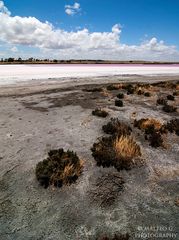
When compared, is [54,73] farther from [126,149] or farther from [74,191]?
[74,191]

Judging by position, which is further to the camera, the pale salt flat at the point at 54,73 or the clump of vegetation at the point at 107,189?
the pale salt flat at the point at 54,73

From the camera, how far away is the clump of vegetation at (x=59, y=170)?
8.36 m

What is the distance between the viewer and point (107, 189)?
27.3ft

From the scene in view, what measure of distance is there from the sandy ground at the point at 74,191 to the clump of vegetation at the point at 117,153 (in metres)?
0.27

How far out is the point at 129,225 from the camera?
22.7 ft

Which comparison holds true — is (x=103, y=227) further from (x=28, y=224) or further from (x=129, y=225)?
(x=28, y=224)

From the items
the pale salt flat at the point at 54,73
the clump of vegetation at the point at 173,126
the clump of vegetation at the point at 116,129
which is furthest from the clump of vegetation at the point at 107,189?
the pale salt flat at the point at 54,73

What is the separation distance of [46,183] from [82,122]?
604 cm

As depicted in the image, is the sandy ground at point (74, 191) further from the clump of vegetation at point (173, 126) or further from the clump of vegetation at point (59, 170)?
the clump of vegetation at point (173, 126)

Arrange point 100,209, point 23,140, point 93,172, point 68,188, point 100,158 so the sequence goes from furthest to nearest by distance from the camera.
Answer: point 23,140 < point 100,158 < point 93,172 < point 68,188 < point 100,209

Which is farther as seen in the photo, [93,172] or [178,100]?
[178,100]

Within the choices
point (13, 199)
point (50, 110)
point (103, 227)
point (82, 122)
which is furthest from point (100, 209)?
point (50, 110)

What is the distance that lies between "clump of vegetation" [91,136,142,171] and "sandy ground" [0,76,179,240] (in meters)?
0.27

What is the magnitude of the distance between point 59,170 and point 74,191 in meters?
0.89
